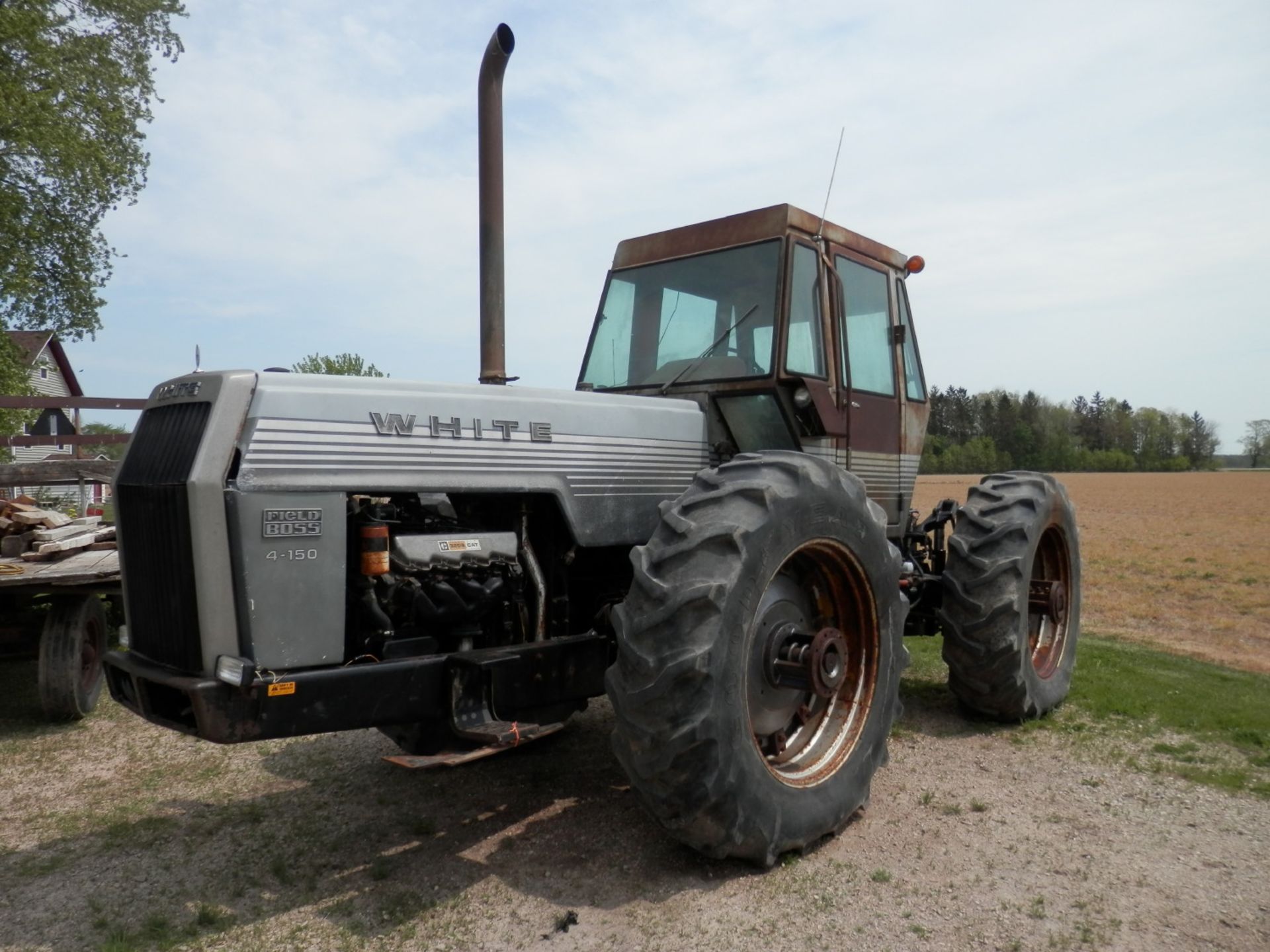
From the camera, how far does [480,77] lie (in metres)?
4.41

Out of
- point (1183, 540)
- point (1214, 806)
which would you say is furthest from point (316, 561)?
point (1183, 540)

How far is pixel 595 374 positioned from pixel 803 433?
4.06 feet

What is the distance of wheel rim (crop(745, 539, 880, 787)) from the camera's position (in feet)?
12.4

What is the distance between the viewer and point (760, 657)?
3.79 m

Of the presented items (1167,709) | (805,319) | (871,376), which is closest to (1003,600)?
(871,376)

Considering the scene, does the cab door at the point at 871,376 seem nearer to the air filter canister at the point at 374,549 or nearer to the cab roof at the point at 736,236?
the cab roof at the point at 736,236

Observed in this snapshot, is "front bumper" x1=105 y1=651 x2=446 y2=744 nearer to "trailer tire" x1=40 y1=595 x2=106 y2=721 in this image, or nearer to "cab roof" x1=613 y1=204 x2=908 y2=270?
"cab roof" x1=613 y1=204 x2=908 y2=270

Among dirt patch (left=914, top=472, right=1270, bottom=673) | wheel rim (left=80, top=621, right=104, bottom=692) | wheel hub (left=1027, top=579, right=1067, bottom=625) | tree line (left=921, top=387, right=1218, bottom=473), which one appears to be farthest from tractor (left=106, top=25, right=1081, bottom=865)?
tree line (left=921, top=387, right=1218, bottom=473)

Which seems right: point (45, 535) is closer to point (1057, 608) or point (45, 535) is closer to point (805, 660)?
point (805, 660)

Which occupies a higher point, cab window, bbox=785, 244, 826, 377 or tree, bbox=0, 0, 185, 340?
tree, bbox=0, 0, 185, 340

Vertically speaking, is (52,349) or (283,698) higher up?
(52,349)

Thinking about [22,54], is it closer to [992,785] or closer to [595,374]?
[595,374]

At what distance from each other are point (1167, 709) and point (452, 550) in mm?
4494

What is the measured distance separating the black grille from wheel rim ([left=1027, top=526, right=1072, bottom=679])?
15.1 feet
